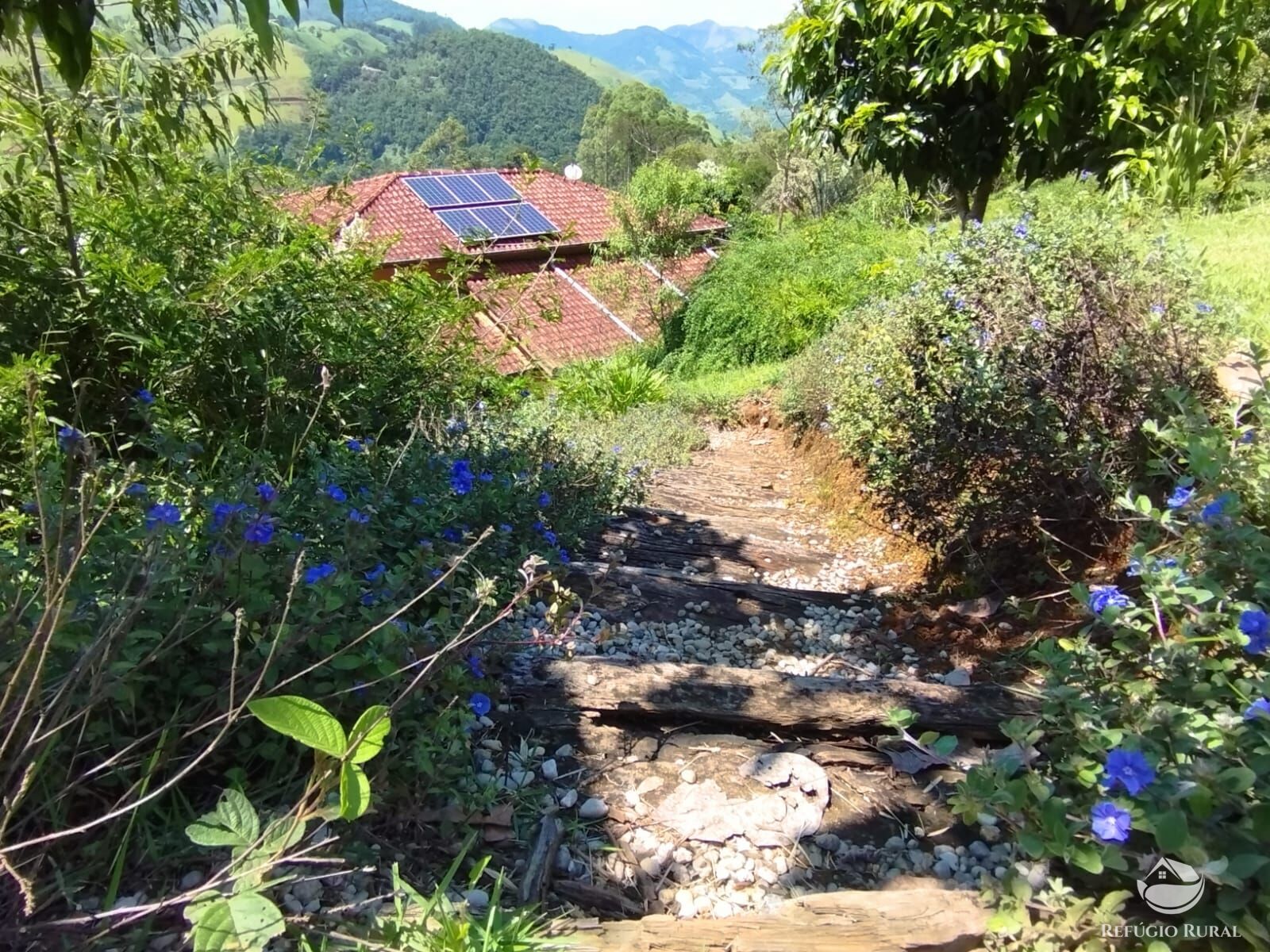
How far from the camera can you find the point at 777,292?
12414mm

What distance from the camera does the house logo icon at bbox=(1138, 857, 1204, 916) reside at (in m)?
1.25

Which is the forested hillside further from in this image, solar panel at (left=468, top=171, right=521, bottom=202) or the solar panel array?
the solar panel array

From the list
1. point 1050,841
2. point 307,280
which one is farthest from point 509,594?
point 307,280

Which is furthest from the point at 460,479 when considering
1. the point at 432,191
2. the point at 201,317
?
the point at 432,191

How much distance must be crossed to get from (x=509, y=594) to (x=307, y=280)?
2123 millimetres

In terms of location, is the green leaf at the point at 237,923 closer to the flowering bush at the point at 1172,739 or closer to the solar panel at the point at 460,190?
the flowering bush at the point at 1172,739

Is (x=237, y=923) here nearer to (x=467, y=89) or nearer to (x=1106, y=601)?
(x=1106, y=601)

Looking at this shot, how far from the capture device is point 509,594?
2691mm

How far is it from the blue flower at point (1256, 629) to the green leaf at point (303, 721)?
4.81 feet

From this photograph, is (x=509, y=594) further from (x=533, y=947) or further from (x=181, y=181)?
(x=181, y=181)

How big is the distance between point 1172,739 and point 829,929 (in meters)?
0.65

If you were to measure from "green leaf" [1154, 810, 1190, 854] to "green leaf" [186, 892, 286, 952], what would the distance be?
125cm

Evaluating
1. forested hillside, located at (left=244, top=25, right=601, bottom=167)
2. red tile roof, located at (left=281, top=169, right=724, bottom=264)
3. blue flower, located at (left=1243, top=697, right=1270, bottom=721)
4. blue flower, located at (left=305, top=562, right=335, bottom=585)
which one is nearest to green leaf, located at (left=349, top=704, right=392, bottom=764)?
blue flower, located at (left=305, top=562, right=335, bottom=585)

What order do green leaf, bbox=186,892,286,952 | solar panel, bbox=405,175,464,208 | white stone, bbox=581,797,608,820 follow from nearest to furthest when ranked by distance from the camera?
green leaf, bbox=186,892,286,952 < white stone, bbox=581,797,608,820 < solar panel, bbox=405,175,464,208
